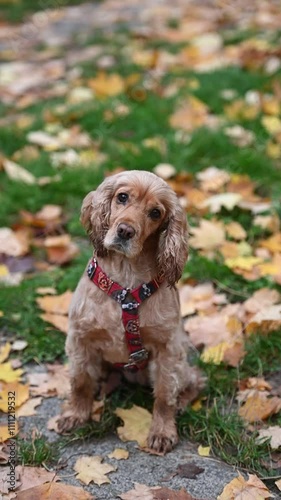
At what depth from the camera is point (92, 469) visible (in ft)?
10.2

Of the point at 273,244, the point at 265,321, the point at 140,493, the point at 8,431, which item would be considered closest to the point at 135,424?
the point at 140,493

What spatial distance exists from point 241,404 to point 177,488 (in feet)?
2.08

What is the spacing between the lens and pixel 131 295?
3.13 meters

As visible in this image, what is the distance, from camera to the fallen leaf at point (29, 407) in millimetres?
3482

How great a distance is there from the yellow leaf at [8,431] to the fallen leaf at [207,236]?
1831 mm

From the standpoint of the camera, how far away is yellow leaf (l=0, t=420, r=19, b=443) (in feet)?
10.7

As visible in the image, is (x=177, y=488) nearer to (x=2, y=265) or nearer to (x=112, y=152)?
(x=2, y=265)

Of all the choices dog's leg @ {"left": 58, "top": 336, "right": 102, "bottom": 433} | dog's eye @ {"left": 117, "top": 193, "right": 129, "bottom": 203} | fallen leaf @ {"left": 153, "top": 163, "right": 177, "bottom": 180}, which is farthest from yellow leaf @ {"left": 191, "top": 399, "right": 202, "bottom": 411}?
fallen leaf @ {"left": 153, "top": 163, "right": 177, "bottom": 180}

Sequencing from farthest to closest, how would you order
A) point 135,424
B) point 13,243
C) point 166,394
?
point 13,243
point 135,424
point 166,394

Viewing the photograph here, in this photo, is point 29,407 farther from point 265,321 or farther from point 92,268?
point 265,321

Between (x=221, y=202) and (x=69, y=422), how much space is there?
2.12 metres

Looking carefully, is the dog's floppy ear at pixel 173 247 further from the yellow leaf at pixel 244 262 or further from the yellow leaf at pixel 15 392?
the yellow leaf at pixel 244 262

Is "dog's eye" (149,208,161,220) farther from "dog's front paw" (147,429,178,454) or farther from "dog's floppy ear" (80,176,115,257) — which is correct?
"dog's front paw" (147,429,178,454)

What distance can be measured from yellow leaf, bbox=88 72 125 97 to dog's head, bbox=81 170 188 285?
13.2 ft
